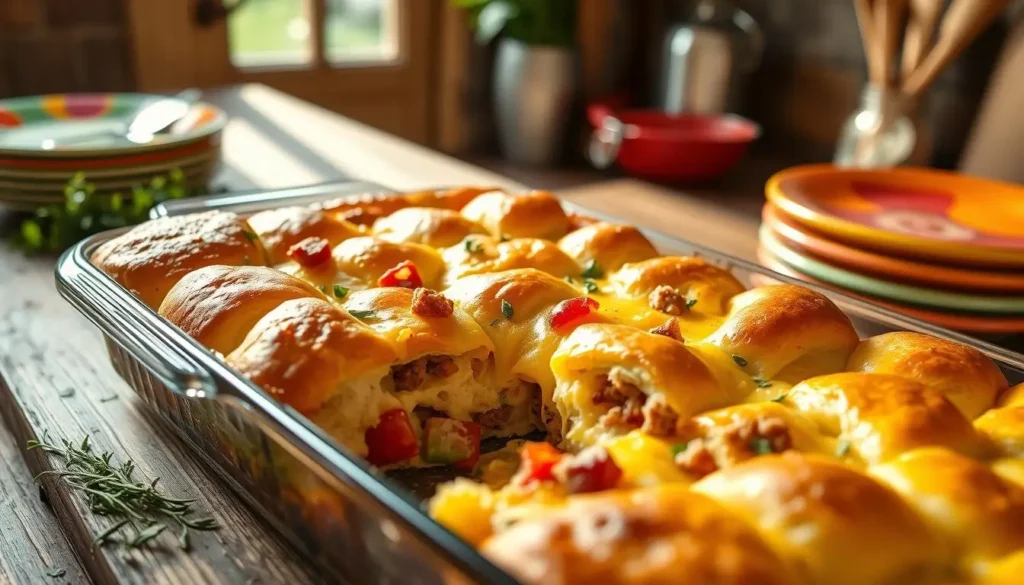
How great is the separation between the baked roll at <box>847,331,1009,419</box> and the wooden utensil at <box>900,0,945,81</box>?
1877mm

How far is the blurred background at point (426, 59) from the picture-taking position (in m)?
4.00

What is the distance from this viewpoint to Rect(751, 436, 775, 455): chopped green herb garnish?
3.70 ft

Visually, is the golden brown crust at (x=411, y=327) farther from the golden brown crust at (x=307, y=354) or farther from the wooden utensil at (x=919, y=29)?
the wooden utensil at (x=919, y=29)

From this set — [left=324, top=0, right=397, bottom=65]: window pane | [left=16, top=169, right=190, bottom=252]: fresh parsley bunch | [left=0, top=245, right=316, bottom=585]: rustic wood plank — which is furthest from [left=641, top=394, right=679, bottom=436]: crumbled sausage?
[left=324, top=0, right=397, bottom=65]: window pane

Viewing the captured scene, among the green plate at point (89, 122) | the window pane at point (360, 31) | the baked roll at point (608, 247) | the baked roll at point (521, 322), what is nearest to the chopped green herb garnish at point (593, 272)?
the baked roll at point (608, 247)

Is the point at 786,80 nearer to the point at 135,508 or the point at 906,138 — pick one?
the point at 906,138

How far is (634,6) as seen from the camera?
561cm

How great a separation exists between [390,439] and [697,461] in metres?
0.49

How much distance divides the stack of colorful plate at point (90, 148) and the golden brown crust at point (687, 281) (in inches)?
52.2

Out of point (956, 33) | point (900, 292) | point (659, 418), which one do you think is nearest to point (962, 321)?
point (900, 292)

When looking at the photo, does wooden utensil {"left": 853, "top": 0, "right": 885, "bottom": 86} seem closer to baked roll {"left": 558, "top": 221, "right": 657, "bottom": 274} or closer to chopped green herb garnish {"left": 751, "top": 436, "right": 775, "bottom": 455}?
baked roll {"left": 558, "top": 221, "right": 657, "bottom": 274}

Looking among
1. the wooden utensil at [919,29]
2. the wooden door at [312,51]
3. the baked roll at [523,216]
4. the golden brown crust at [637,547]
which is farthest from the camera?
the wooden door at [312,51]

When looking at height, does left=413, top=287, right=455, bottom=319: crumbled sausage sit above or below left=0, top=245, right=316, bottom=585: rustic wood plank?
above

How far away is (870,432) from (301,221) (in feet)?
3.80
